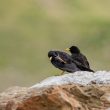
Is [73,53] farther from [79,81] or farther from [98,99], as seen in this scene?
[98,99]

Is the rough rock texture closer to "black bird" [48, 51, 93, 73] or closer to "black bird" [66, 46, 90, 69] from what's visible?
"black bird" [48, 51, 93, 73]

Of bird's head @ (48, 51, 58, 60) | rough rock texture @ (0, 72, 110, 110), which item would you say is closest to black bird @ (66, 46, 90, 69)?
bird's head @ (48, 51, 58, 60)

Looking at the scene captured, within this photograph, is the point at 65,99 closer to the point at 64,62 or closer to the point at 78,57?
the point at 64,62

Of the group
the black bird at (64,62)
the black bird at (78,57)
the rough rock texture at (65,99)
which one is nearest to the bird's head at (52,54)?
the black bird at (64,62)

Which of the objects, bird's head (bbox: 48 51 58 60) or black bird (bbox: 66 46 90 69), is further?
bird's head (bbox: 48 51 58 60)

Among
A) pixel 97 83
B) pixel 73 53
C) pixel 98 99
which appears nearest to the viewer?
pixel 98 99

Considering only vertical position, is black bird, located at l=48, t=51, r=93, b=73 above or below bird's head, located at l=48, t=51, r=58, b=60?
below

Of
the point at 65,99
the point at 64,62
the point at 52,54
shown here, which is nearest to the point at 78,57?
the point at 52,54

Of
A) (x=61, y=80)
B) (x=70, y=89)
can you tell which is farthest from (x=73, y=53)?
(x=70, y=89)
